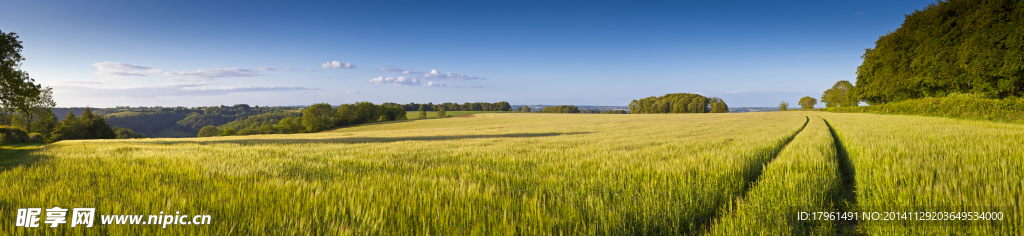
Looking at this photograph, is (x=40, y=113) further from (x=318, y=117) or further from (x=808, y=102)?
(x=808, y=102)

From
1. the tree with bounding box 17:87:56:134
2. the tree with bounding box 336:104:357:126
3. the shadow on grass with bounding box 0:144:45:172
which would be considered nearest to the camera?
the shadow on grass with bounding box 0:144:45:172

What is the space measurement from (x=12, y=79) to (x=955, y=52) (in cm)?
6781

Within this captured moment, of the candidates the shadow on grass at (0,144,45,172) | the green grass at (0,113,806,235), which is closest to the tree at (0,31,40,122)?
the shadow on grass at (0,144,45,172)

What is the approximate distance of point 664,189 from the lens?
320 cm

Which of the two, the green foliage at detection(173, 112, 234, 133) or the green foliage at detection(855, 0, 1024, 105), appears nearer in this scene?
the green foliage at detection(855, 0, 1024, 105)

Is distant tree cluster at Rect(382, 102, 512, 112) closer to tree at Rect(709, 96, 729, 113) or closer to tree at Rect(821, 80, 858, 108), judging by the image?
tree at Rect(709, 96, 729, 113)

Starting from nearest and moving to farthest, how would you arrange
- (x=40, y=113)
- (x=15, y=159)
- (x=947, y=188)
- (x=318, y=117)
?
(x=947, y=188) → (x=15, y=159) → (x=40, y=113) → (x=318, y=117)

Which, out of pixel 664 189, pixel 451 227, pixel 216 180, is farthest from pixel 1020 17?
pixel 216 180

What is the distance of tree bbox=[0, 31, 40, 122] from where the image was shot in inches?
683

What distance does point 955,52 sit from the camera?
29.9 metres

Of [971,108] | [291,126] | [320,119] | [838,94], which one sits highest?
[838,94]

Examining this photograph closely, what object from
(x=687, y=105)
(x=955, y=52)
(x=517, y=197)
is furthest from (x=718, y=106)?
(x=517, y=197)

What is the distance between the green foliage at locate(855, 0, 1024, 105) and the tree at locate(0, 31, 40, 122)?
6271cm

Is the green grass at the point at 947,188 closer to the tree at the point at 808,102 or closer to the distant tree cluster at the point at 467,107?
the distant tree cluster at the point at 467,107
